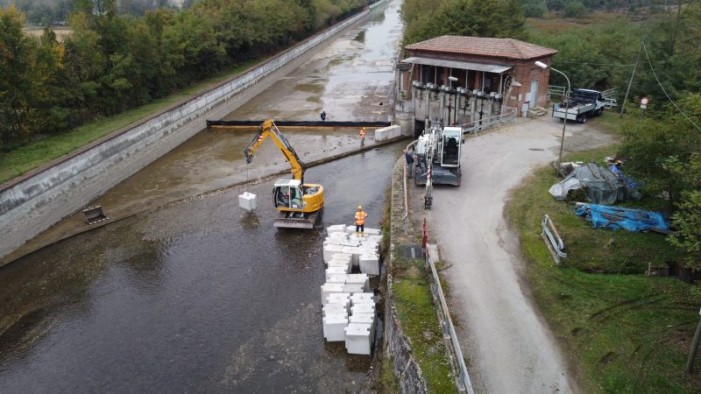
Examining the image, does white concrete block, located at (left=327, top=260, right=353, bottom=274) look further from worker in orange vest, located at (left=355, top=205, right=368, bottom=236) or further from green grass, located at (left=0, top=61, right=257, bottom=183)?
green grass, located at (left=0, top=61, right=257, bottom=183)

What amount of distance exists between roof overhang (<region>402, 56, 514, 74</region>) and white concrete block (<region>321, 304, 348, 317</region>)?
65.3 ft

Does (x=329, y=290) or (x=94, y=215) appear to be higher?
(x=329, y=290)

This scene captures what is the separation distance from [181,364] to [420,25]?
144ft

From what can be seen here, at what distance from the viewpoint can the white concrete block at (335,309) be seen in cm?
1595

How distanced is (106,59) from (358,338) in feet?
112

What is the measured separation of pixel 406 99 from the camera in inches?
1464

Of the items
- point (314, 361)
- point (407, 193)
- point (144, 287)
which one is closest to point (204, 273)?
point (144, 287)

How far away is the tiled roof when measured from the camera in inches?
1219

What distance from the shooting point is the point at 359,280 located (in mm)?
17469

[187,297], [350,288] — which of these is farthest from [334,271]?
[187,297]

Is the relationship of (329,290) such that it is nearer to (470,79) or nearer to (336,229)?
(336,229)

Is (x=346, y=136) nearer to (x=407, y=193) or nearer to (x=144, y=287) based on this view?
(x=407, y=193)

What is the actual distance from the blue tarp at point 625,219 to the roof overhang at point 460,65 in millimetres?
14175

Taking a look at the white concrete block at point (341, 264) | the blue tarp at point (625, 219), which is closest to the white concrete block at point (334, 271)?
the white concrete block at point (341, 264)
